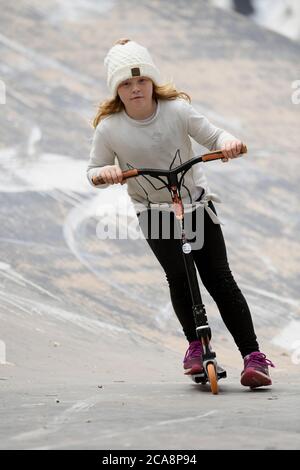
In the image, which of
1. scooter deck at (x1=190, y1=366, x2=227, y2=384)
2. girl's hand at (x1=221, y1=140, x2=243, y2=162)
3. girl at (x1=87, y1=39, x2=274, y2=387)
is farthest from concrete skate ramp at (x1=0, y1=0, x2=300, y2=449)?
girl's hand at (x1=221, y1=140, x2=243, y2=162)

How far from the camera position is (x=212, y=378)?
151 inches

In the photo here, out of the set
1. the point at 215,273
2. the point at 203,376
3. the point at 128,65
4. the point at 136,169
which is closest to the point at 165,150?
the point at 136,169

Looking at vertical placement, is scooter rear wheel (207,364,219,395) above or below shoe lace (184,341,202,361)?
below

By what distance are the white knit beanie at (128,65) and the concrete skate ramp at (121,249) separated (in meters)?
0.39

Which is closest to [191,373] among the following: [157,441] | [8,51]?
[157,441]

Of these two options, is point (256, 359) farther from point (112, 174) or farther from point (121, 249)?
point (121, 249)

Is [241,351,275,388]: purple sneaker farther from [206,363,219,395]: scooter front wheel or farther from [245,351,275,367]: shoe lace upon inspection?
[206,363,219,395]: scooter front wheel

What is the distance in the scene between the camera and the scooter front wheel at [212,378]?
3.80 meters

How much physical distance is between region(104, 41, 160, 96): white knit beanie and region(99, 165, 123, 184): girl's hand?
36cm

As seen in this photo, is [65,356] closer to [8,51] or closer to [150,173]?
[150,173]

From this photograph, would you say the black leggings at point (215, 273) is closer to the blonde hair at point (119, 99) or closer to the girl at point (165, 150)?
the girl at point (165, 150)

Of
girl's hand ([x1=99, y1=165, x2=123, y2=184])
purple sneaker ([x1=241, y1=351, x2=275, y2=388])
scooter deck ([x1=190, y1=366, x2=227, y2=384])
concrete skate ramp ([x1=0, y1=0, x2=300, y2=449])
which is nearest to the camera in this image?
concrete skate ramp ([x1=0, y1=0, x2=300, y2=449])

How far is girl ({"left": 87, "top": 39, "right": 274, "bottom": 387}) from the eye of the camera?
3.93m

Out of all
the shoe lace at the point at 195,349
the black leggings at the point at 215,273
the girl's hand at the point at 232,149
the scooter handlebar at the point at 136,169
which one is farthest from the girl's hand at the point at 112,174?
the shoe lace at the point at 195,349
